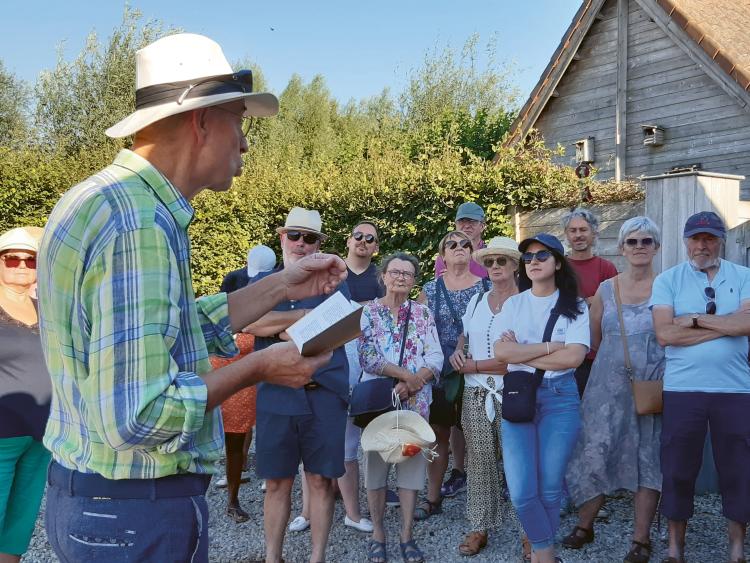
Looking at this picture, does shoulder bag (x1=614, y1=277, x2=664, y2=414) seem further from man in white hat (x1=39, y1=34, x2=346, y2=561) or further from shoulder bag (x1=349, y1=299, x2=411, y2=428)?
man in white hat (x1=39, y1=34, x2=346, y2=561)

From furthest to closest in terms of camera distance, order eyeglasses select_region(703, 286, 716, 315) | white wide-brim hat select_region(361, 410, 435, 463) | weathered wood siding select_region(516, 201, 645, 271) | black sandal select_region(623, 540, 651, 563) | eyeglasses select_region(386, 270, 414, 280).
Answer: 1. weathered wood siding select_region(516, 201, 645, 271)
2. eyeglasses select_region(386, 270, 414, 280)
3. white wide-brim hat select_region(361, 410, 435, 463)
4. black sandal select_region(623, 540, 651, 563)
5. eyeglasses select_region(703, 286, 716, 315)

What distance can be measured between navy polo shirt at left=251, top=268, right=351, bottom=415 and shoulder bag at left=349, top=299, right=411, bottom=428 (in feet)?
1.07

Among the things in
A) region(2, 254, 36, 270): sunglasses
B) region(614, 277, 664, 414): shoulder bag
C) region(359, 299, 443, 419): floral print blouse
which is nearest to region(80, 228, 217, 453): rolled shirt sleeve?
region(2, 254, 36, 270): sunglasses

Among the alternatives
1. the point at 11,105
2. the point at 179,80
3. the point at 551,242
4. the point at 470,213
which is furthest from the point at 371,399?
the point at 11,105

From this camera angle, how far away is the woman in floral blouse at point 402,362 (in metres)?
4.64

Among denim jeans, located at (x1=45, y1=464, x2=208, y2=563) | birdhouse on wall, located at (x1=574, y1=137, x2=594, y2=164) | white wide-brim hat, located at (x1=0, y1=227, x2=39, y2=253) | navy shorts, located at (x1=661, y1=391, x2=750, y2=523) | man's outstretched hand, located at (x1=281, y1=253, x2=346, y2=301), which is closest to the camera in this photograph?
denim jeans, located at (x1=45, y1=464, x2=208, y2=563)

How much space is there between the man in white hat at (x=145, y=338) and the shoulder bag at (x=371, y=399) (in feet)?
9.49

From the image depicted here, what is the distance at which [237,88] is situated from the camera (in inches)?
70.5

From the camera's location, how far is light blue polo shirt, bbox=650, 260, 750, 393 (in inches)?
160

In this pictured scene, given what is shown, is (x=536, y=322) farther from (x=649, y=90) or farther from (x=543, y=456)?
(x=649, y=90)

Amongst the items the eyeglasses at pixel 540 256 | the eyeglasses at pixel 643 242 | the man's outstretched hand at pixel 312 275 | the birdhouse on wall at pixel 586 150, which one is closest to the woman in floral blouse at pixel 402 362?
the eyeglasses at pixel 540 256

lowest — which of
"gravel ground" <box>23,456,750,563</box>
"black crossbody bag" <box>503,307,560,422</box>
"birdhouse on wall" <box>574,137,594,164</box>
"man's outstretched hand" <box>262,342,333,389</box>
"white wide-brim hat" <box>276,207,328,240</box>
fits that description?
"gravel ground" <box>23,456,750,563</box>

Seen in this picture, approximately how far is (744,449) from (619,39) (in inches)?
505

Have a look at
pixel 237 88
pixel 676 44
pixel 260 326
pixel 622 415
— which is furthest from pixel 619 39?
pixel 237 88
